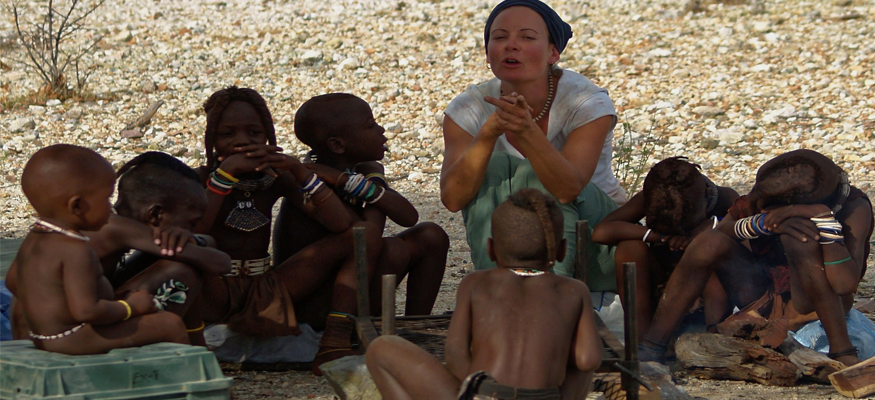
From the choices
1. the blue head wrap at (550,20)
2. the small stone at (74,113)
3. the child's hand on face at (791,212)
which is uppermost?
the blue head wrap at (550,20)

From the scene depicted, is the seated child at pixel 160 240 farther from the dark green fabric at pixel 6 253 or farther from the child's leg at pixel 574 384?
the dark green fabric at pixel 6 253

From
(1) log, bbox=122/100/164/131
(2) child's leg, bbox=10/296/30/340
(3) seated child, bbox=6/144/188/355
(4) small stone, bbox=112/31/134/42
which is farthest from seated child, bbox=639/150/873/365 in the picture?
(4) small stone, bbox=112/31/134/42

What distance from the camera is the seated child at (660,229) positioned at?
361 centimetres

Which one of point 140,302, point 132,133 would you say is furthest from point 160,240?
point 132,133

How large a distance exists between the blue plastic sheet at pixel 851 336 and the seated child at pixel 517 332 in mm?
1434

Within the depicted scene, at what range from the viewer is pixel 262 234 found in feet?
11.7

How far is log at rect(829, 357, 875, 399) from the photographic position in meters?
3.16

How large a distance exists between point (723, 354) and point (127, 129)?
19.9ft

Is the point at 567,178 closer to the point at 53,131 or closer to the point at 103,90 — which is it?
the point at 53,131

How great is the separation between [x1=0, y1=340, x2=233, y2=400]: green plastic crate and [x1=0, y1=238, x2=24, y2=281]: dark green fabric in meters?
1.72

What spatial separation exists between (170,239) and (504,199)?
1.29 meters

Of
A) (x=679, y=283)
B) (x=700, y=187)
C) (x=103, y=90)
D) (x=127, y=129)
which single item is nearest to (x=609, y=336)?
(x=679, y=283)

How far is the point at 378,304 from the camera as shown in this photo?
3.73m

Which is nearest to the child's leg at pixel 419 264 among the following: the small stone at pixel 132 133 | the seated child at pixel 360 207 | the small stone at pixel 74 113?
the seated child at pixel 360 207
